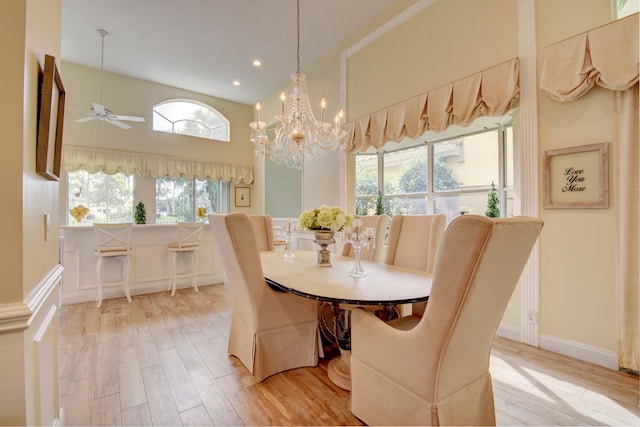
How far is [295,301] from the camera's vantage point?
A: 211cm

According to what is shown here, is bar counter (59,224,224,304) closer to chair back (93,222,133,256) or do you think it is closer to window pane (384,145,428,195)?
chair back (93,222,133,256)

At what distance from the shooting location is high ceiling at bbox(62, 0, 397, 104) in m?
3.60

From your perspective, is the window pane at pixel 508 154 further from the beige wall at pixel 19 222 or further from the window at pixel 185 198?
the window at pixel 185 198

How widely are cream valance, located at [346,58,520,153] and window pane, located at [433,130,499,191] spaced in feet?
3.52

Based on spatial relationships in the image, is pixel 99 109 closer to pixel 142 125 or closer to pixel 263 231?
pixel 142 125

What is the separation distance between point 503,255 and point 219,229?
166 centimetres

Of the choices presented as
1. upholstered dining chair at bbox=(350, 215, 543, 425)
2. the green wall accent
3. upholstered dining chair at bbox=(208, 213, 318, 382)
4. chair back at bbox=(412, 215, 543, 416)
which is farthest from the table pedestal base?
the green wall accent

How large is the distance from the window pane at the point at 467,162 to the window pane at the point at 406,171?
0.66 feet

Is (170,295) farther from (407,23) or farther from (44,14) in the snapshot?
(407,23)

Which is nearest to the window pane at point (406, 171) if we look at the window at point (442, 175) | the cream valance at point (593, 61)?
the window at point (442, 175)

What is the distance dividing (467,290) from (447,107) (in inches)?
98.4

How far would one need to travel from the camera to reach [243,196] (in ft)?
22.2

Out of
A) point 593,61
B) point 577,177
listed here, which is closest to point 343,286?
point 577,177

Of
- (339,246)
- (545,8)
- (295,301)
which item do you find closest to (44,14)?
(295,301)
